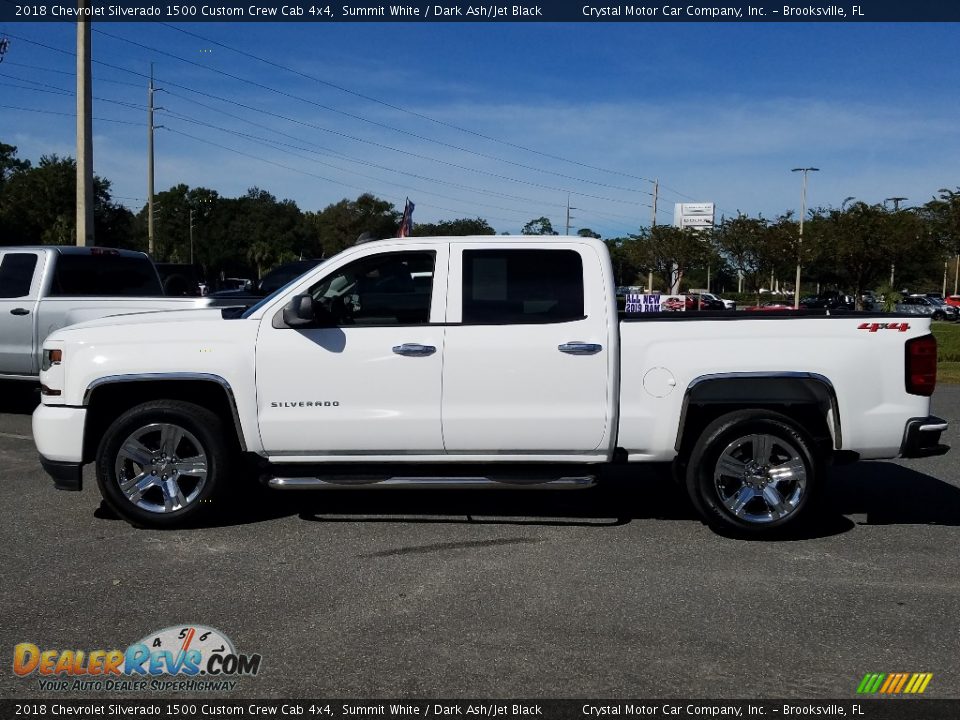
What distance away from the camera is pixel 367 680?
404 cm

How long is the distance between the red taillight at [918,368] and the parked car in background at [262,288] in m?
7.06

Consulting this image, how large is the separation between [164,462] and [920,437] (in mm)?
4876

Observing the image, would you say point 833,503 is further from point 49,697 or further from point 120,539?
point 49,697

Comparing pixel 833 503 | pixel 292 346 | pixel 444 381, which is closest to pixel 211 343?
pixel 292 346

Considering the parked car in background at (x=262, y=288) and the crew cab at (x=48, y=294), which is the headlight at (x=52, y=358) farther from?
the parked car in background at (x=262, y=288)

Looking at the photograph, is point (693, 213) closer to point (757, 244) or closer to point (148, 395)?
point (757, 244)

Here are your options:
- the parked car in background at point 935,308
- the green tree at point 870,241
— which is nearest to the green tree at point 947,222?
the green tree at point 870,241

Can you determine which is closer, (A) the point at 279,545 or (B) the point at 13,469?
(A) the point at 279,545

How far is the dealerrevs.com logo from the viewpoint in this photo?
159 inches

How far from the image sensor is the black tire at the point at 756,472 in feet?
20.2

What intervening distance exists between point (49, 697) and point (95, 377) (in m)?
2.76

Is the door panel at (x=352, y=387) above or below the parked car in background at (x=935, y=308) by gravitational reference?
below

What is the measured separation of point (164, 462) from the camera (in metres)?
6.36
